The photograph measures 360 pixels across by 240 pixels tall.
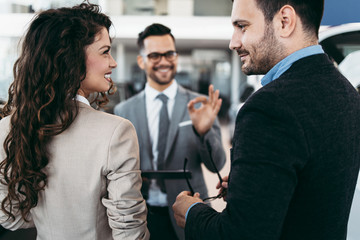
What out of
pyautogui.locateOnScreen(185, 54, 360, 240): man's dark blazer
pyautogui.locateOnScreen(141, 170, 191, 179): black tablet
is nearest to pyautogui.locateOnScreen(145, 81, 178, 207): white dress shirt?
pyautogui.locateOnScreen(141, 170, 191, 179): black tablet

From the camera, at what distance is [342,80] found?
0.82 m

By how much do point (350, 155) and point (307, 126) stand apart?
0.19 metres

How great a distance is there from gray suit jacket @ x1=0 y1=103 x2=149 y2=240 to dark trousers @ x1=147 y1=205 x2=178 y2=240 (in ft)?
2.96

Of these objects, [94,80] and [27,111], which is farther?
[94,80]

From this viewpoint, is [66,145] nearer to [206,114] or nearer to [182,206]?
[182,206]

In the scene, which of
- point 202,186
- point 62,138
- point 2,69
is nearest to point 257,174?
point 62,138

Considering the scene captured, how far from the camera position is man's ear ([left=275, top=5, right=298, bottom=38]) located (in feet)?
2.73

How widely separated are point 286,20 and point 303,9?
0.06 meters

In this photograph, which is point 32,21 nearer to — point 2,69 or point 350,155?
point 350,155

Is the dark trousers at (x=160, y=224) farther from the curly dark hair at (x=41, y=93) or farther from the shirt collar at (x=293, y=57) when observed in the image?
the shirt collar at (x=293, y=57)

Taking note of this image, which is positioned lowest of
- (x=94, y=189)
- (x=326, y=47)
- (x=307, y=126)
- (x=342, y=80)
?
(x=94, y=189)

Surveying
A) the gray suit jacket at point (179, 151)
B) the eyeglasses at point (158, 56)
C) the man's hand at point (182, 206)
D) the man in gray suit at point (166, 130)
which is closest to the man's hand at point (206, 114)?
the man in gray suit at point (166, 130)

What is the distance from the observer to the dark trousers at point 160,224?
194cm

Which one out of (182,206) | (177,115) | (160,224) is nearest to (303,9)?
(182,206)
